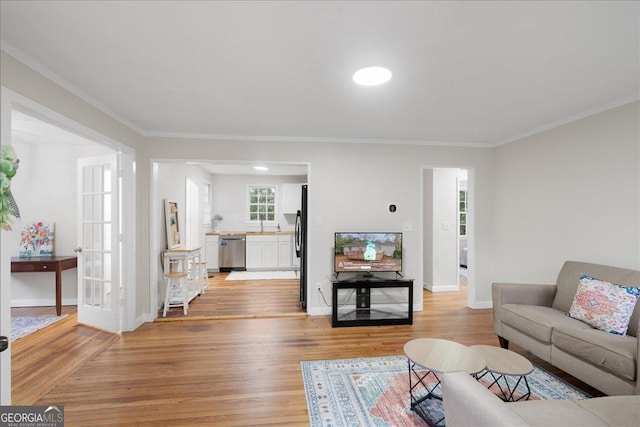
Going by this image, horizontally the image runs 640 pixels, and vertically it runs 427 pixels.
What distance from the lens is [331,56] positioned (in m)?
1.90

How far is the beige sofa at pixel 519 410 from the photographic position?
3.62 ft

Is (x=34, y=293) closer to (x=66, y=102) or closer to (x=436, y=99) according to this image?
(x=66, y=102)

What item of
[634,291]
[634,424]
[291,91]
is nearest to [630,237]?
[634,291]

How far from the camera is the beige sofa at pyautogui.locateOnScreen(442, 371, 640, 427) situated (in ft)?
3.62

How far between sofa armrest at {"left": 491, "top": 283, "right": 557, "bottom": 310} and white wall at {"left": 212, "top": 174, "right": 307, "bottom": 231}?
5.30 meters

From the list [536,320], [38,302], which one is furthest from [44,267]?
[536,320]

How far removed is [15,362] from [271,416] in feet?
8.47

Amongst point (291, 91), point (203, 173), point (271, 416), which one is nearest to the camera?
point (271, 416)

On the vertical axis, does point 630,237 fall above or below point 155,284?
above

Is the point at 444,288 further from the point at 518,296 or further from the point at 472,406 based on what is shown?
the point at 472,406

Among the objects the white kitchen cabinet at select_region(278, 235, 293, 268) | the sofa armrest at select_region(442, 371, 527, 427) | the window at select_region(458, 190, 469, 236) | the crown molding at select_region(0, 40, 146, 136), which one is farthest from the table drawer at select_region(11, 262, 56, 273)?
the window at select_region(458, 190, 469, 236)

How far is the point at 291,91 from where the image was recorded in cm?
245
